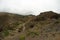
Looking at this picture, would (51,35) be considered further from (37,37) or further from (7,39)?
(7,39)

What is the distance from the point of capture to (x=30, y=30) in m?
48.7

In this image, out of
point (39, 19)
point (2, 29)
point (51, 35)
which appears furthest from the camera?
point (2, 29)

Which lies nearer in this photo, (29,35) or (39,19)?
(29,35)

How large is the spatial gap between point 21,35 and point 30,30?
2.01 meters

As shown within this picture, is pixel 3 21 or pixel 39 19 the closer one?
pixel 39 19

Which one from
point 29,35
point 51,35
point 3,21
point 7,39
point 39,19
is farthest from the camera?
point 3,21

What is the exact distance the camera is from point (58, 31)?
145 feet

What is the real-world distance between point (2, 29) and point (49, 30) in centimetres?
1746

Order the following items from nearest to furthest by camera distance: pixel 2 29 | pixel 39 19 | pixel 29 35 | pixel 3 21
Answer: pixel 29 35 < pixel 39 19 < pixel 2 29 < pixel 3 21

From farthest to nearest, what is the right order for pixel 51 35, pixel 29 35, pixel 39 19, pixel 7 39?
1. pixel 39 19
2. pixel 7 39
3. pixel 29 35
4. pixel 51 35

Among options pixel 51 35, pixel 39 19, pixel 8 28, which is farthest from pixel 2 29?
pixel 51 35

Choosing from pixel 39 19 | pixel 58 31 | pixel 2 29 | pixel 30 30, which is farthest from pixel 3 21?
pixel 58 31

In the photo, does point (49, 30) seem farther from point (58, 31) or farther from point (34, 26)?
point (34, 26)

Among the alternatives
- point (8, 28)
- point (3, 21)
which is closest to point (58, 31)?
point (8, 28)
